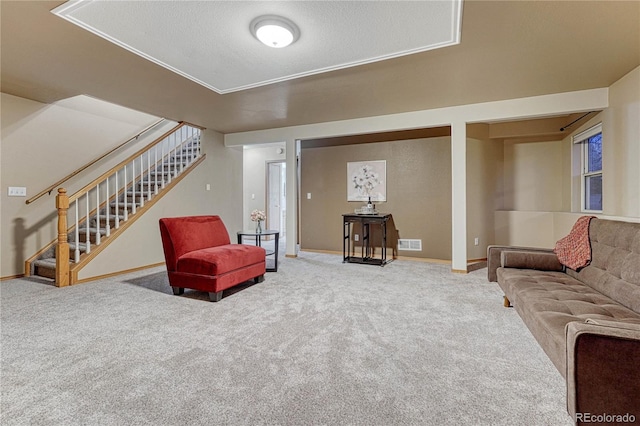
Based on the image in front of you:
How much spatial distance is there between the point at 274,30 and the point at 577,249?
9.98 feet

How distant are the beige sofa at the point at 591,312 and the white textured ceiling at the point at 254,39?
79.2 inches

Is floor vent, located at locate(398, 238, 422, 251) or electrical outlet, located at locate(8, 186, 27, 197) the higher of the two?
electrical outlet, located at locate(8, 186, 27, 197)

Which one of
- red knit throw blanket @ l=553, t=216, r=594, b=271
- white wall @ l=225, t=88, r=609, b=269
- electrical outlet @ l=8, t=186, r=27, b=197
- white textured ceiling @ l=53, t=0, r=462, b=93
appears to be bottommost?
red knit throw blanket @ l=553, t=216, r=594, b=271

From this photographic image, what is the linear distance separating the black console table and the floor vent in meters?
0.34

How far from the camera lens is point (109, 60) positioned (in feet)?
9.91

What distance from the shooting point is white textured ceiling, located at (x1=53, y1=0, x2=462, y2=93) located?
7.20ft

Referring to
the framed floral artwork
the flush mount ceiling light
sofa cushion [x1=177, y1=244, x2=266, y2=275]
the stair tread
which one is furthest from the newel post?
the framed floral artwork

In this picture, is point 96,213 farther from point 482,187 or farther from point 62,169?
point 482,187

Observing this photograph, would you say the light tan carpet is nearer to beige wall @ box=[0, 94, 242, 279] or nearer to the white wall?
beige wall @ box=[0, 94, 242, 279]

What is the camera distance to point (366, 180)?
5.73 meters

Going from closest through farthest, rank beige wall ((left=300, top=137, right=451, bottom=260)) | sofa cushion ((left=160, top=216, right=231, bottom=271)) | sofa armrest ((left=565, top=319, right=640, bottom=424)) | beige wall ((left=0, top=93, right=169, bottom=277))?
1. sofa armrest ((left=565, top=319, right=640, bottom=424))
2. sofa cushion ((left=160, top=216, right=231, bottom=271))
3. beige wall ((left=0, top=93, right=169, bottom=277))
4. beige wall ((left=300, top=137, right=451, bottom=260))

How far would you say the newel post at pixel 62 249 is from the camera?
11.9ft

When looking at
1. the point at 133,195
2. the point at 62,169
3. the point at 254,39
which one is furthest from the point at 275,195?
the point at 254,39

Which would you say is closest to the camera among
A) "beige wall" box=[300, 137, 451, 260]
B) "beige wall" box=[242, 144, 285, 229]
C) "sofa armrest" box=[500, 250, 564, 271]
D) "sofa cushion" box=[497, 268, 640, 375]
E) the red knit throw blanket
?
"sofa cushion" box=[497, 268, 640, 375]
